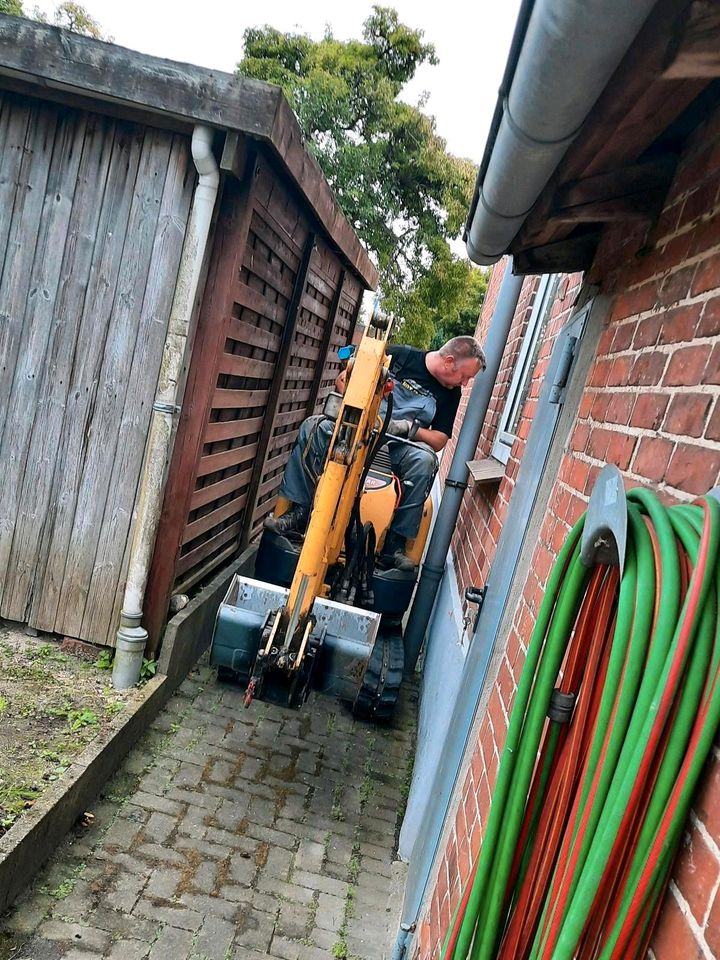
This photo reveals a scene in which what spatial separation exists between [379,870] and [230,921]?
0.80 m

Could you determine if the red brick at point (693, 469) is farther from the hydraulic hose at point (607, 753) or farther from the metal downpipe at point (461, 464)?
the metal downpipe at point (461, 464)

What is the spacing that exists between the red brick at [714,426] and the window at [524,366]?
2.76 m

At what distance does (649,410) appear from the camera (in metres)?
1.45

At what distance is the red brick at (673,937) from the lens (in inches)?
34.0

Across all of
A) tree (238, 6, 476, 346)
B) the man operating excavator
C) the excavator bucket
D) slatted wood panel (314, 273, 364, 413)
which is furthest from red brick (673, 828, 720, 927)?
tree (238, 6, 476, 346)

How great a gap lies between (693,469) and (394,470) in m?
3.79

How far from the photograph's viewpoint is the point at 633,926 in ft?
2.90

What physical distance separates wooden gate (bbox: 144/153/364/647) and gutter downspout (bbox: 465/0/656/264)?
236 cm

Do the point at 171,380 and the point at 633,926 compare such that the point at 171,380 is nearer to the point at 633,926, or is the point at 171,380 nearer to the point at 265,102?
the point at 265,102

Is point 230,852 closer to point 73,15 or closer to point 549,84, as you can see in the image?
point 549,84

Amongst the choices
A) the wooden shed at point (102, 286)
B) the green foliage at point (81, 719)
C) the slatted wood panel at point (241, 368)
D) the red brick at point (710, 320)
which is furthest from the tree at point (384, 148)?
the red brick at point (710, 320)

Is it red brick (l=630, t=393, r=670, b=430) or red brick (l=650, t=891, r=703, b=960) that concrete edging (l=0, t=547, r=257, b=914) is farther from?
red brick (l=630, t=393, r=670, b=430)

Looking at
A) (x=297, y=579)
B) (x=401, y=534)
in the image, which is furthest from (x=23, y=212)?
(x=401, y=534)

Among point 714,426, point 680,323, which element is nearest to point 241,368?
point 680,323
